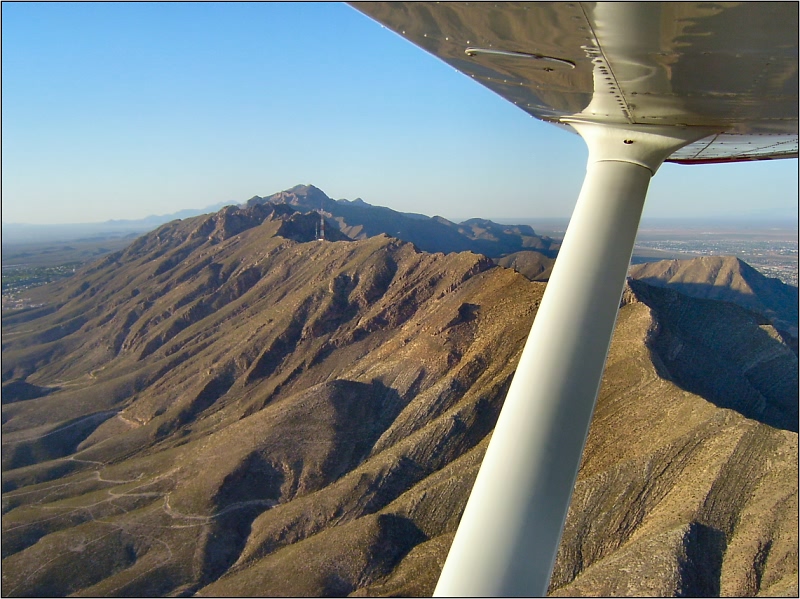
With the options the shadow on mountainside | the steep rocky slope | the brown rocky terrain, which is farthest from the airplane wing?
the steep rocky slope

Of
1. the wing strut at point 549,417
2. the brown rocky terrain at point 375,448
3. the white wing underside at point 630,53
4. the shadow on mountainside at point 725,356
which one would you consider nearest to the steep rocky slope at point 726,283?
the shadow on mountainside at point 725,356

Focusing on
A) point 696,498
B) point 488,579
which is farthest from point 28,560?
point 488,579

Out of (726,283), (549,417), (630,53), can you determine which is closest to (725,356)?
(549,417)

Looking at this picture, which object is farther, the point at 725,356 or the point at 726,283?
the point at 726,283

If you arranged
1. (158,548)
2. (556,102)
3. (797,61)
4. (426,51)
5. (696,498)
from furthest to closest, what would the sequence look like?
(158,548) → (696,498) → (556,102) → (426,51) → (797,61)

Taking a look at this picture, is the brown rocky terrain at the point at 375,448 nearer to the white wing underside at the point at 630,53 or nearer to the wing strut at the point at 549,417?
the wing strut at the point at 549,417

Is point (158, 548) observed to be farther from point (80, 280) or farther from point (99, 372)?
point (80, 280)

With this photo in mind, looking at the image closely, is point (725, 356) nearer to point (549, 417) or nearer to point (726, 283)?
point (549, 417)
